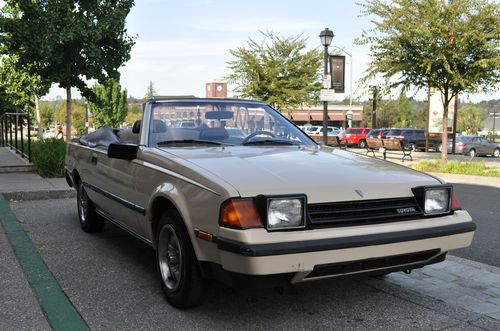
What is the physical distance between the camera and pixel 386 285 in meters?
4.39

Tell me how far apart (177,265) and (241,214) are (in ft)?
3.36

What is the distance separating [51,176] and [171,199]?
29.0 feet

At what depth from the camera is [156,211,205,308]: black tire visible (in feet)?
11.6

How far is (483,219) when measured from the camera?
24.6ft

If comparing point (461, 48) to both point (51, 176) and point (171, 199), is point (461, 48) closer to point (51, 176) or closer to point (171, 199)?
point (51, 176)

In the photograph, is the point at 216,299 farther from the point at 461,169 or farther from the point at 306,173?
the point at 461,169

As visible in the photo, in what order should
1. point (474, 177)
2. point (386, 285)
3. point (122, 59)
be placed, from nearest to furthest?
1. point (386, 285)
2. point (474, 177)
3. point (122, 59)

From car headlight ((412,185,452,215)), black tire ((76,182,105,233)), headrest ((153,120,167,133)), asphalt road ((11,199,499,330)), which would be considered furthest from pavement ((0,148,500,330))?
headrest ((153,120,167,133))

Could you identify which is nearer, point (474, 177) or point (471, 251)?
point (471, 251)

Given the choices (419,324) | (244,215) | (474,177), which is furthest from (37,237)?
(474,177)

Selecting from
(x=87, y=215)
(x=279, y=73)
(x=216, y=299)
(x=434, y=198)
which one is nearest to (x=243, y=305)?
(x=216, y=299)

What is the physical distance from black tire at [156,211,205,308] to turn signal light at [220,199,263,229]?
0.56m

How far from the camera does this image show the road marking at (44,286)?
3.53 metres

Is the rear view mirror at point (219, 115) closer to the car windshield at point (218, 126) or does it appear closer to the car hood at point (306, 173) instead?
the car windshield at point (218, 126)
